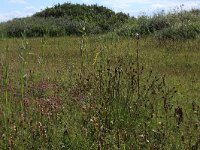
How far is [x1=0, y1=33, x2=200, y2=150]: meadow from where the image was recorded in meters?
5.17

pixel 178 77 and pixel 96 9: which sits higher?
pixel 96 9

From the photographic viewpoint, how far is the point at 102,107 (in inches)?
240

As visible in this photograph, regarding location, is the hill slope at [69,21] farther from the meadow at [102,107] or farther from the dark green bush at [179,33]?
the meadow at [102,107]

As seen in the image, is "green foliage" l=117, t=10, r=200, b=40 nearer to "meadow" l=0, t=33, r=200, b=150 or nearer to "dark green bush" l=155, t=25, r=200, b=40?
"dark green bush" l=155, t=25, r=200, b=40

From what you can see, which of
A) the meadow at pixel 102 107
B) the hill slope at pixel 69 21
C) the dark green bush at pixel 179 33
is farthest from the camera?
the hill slope at pixel 69 21

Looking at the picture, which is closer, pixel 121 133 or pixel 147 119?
pixel 121 133

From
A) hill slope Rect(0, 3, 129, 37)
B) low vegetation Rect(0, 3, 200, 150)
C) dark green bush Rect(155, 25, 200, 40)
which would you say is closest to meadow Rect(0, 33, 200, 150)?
low vegetation Rect(0, 3, 200, 150)

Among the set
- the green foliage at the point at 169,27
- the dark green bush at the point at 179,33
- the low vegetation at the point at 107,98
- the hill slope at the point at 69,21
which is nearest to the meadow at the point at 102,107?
the low vegetation at the point at 107,98

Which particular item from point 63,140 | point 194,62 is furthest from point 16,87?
point 194,62

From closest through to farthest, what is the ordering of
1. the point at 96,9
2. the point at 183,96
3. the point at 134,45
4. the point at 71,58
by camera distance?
the point at 183,96, the point at 71,58, the point at 134,45, the point at 96,9

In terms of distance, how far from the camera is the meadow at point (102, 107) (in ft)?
17.0

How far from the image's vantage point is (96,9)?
27.4 m

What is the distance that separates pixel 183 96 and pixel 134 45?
25.1ft

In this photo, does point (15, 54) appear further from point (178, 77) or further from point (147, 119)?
point (147, 119)
